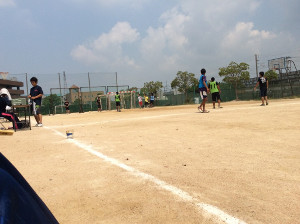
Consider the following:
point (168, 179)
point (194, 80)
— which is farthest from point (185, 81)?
point (168, 179)

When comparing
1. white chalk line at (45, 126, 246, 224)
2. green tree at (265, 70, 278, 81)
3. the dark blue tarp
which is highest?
green tree at (265, 70, 278, 81)

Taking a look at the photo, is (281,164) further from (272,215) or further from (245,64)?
(245,64)

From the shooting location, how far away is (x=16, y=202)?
79 cm

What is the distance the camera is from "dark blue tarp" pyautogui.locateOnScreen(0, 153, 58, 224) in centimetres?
73

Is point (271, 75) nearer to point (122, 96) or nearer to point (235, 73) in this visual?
point (235, 73)

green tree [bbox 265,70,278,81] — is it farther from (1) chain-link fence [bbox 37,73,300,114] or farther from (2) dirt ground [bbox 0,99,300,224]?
(2) dirt ground [bbox 0,99,300,224]

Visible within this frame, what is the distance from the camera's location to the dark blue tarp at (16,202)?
28.8 inches

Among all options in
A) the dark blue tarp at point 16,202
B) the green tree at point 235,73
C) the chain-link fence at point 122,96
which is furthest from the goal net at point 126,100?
the dark blue tarp at point 16,202

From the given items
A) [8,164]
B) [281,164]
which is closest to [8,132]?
[8,164]

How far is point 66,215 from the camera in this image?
2.06 m

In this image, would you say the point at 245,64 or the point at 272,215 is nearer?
the point at 272,215

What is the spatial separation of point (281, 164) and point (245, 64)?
123 ft

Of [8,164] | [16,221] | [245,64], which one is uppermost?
[245,64]

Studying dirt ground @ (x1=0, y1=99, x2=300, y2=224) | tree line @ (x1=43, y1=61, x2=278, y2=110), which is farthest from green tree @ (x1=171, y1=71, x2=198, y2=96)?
dirt ground @ (x1=0, y1=99, x2=300, y2=224)
